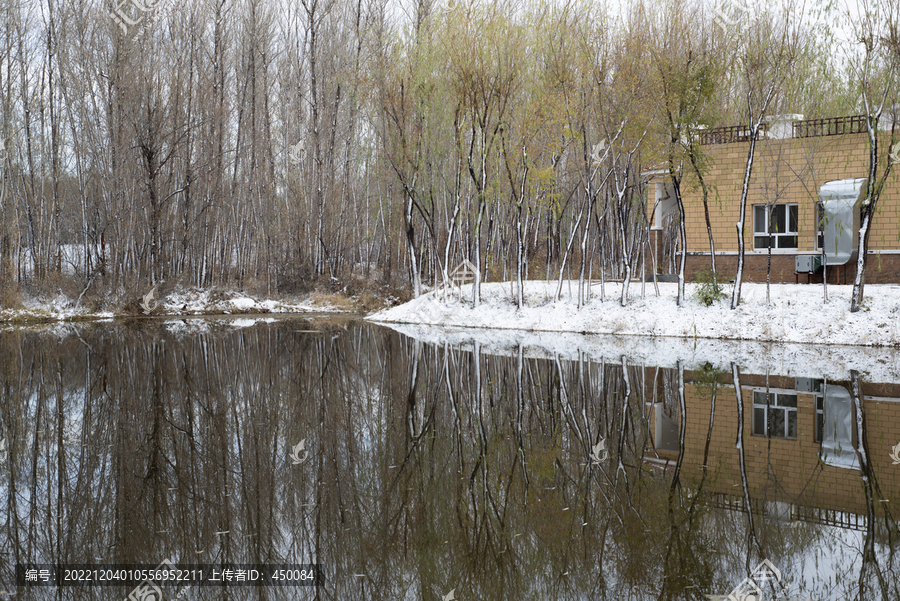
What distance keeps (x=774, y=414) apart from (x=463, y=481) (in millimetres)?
4943

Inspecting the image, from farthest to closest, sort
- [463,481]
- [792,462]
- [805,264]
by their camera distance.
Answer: [805,264]
[792,462]
[463,481]

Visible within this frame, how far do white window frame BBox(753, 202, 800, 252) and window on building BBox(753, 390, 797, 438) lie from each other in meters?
13.0

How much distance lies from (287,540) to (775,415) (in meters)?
6.59

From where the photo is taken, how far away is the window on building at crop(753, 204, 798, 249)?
69.9ft

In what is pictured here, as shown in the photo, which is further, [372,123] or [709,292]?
[372,123]

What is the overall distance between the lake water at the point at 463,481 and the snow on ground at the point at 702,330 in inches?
59.4

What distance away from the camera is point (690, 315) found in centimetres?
1816

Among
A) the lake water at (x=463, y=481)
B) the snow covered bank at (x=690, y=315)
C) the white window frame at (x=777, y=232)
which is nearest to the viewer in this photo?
the lake water at (x=463, y=481)

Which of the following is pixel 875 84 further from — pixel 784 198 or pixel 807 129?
pixel 784 198

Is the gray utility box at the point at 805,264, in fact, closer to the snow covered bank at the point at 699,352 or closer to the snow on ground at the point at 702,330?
the snow on ground at the point at 702,330

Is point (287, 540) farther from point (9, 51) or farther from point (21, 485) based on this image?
point (9, 51)

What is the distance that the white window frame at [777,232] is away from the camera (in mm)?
21223

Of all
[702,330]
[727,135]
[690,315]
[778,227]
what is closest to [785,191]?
[778,227]

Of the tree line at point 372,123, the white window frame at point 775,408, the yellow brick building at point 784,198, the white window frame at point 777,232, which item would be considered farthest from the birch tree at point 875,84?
the white window frame at point 775,408
